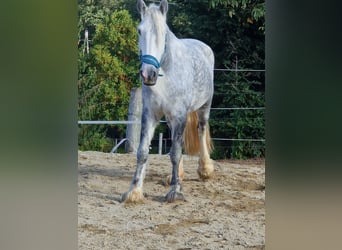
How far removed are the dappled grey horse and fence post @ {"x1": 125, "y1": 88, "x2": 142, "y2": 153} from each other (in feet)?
0.14

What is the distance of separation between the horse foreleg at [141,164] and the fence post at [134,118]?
0.05m

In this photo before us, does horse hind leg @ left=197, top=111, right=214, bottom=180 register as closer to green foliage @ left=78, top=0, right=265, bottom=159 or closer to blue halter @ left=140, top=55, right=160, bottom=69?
green foliage @ left=78, top=0, right=265, bottom=159

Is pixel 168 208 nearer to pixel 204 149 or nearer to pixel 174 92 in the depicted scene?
pixel 204 149

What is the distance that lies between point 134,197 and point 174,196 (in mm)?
286

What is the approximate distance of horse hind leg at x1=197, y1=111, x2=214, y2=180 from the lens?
12.9ft

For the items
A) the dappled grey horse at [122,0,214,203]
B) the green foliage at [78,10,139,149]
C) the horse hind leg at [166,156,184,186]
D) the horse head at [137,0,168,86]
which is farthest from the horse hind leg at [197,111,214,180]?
the green foliage at [78,10,139,149]

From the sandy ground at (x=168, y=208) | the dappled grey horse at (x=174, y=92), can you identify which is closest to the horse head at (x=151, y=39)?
the dappled grey horse at (x=174, y=92)

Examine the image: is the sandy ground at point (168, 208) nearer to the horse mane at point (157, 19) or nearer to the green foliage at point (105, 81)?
the green foliage at point (105, 81)

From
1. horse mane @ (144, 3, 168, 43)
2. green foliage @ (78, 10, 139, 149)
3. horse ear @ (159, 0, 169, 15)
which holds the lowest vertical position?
green foliage @ (78, 10, 139, 149)

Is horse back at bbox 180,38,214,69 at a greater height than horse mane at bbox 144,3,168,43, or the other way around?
horse mane at bbox 144,3,168,43

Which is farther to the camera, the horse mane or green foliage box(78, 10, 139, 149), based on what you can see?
green foliage box(78, 10, 139, 149)
